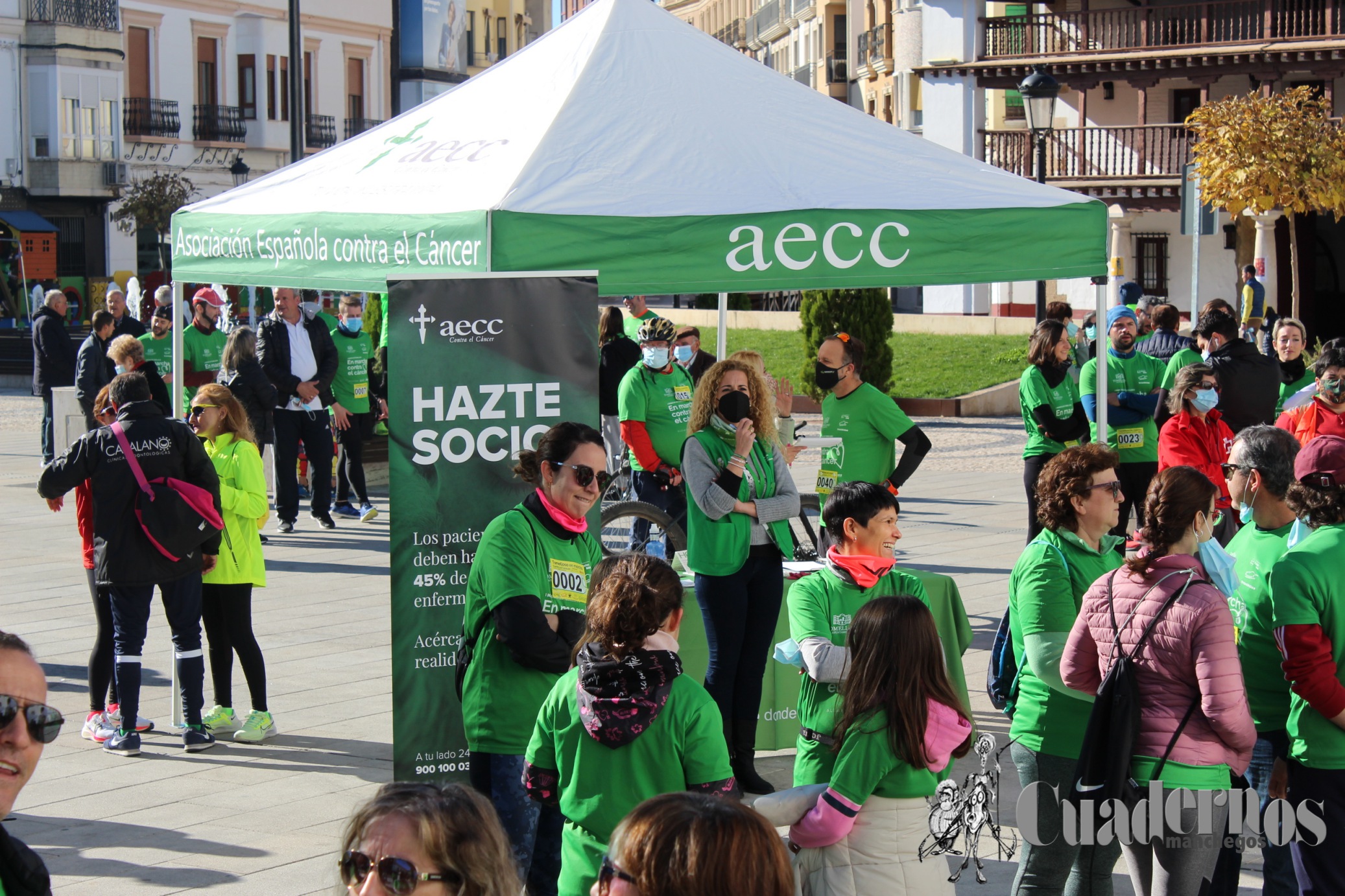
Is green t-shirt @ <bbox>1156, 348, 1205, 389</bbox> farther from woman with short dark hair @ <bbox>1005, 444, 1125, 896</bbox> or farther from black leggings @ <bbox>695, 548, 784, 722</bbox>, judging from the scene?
woman with short dark hair @ <bbox>1005, 444, 1125, 896</bbox>

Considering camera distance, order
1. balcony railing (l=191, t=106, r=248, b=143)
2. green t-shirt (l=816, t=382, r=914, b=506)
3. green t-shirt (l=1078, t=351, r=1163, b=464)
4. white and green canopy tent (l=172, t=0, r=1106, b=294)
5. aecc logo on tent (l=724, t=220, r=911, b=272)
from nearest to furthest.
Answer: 1. white and green canopy tent (l=172, t=0, r=1106, b=294)
2. aecc logo on tent (l=724, t=220, r=911, b=272)
3. green t-shirt (l=816, t=382, r=914, b=506)
4. green t-shirt (l=1078, t=351, r=1163, b=464)
5. balcony railing (l=191, t=106, r=248, b=143)

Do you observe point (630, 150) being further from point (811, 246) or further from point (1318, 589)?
point (1318, 589)

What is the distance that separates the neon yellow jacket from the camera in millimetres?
7535

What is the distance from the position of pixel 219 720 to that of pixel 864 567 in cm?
398

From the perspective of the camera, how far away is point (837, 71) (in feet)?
221

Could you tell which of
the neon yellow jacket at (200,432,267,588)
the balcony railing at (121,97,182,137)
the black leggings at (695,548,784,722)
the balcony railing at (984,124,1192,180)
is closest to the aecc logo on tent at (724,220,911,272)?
the black leggings at (695,548,784,722)

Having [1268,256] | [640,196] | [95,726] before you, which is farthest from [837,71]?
[640,196]

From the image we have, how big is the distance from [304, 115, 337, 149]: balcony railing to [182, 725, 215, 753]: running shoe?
1978 inches

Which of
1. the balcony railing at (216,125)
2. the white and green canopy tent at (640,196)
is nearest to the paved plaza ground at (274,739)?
the white and green canopy tent at (640,196)

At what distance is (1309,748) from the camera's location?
459cm

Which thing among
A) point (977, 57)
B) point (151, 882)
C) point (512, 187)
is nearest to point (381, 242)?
point (512, 187)

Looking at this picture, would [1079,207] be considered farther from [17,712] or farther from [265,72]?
[265,72]

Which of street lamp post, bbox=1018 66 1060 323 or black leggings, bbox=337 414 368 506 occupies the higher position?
street lamp post, bbox=1018 66 1060 323

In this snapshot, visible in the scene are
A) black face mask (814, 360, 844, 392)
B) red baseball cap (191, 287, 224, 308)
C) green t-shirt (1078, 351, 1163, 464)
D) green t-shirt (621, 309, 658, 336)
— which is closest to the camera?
black face mask (814, 360, 844, 392)
